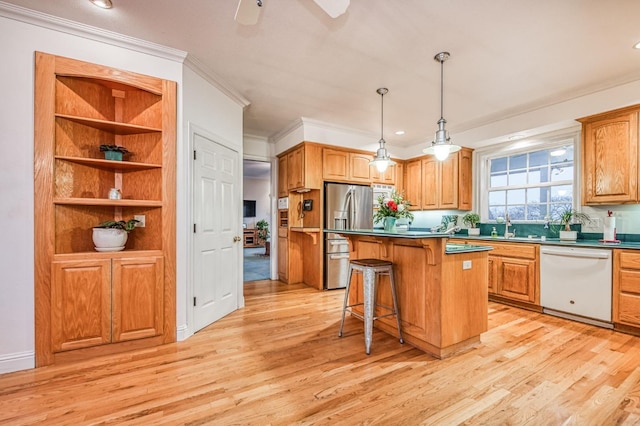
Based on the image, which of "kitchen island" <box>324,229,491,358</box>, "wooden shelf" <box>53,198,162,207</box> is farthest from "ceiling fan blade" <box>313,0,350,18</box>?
"wooden shelf" <box>53,198,162,207</box>

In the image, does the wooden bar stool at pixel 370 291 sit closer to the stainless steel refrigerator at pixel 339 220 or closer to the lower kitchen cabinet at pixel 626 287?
the stainless steel refrigerator at pixel 339 220

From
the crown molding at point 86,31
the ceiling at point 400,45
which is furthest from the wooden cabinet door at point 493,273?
the crown molding at point 86,31

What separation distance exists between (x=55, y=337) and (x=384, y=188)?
15.8 ft

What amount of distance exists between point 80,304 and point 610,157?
5427 mm

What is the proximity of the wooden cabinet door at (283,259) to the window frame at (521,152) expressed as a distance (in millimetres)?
3410

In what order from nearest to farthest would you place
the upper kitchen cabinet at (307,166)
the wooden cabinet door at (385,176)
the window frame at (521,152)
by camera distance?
the window frame at (521,152) < the upper kitchen cabinet at (307,166) < the wooden cabinet door at (385,176)

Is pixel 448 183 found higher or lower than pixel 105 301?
higher

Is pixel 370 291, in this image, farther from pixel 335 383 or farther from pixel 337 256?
pixel 337 256

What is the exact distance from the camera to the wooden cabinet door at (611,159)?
3.11 meters

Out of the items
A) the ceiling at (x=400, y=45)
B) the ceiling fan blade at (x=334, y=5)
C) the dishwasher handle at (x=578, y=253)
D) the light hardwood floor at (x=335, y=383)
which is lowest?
the light hardwood floor at (x=335, y=383)

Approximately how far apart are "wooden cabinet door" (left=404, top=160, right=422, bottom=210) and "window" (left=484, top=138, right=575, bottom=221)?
44.4 inches

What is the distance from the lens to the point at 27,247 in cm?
222

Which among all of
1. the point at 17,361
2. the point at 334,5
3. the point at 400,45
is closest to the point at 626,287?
the point at 400,45

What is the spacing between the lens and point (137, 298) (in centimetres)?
255
